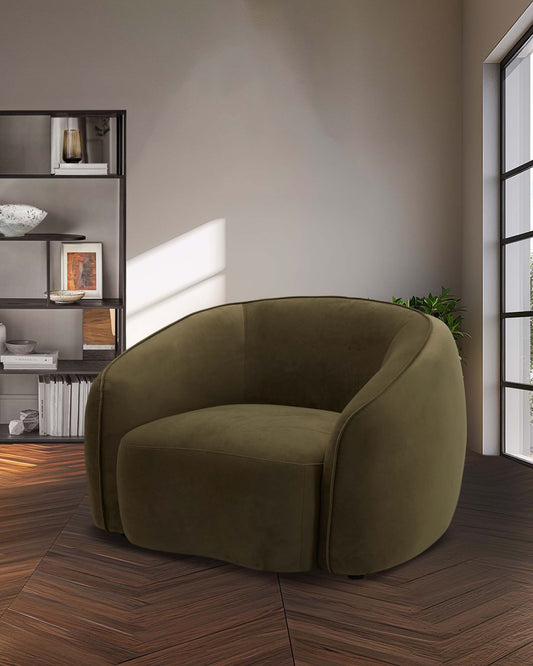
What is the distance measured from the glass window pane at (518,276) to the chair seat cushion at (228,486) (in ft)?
4.98

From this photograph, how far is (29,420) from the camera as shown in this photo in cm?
369

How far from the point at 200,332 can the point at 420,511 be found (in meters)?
1.00

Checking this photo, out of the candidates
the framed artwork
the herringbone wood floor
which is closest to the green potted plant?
the herringbone wood floor

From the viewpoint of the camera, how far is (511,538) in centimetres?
211

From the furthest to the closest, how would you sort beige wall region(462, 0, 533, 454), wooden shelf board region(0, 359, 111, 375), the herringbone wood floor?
1. wooden shelf board region(0, 359, 111, 375)
2. beige wall region(462, 0, 533, 454)
3. the herringbone wood floor

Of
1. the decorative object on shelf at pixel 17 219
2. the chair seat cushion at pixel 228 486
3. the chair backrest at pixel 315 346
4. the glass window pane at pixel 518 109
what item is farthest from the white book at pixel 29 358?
the glass window pane at pixel 518 109

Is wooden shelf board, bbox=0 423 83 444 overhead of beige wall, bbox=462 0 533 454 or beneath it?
beneath

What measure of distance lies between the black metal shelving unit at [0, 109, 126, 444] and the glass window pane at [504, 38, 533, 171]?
2.06m

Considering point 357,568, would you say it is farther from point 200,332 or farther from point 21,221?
point 21,221

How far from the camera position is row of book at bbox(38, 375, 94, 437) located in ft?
11.9

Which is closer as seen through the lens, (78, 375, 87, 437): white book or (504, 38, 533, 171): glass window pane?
(504, 38, 533, 171): glass window pane

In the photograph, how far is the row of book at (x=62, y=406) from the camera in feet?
11.9

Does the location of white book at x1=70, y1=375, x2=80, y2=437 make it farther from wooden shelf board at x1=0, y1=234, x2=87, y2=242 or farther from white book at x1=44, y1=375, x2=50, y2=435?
wooden shelf board at x1=0, y1=234, x2=87, y2=242

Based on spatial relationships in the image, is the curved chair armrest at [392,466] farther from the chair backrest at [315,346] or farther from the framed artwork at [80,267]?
the framed artwork at [80,267]
